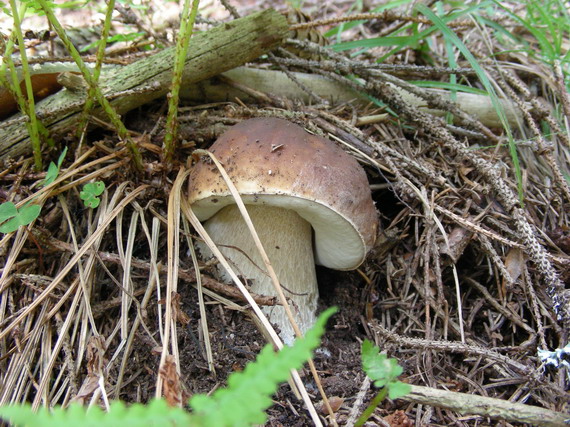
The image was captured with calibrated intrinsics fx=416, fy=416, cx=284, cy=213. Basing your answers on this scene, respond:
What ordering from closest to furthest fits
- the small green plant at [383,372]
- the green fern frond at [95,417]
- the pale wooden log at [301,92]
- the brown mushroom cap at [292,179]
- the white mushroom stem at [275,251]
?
1. the green fern frond at [95,417]
2. the small green plant at [383,372]
3. the brown mushroom cap at [292,179]
4. the white mushroom stem at [275,251]
5. the pale wooden log at [301,92]

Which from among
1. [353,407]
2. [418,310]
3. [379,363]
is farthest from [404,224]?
[379,363]

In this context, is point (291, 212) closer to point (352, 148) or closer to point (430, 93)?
point (352, 148)

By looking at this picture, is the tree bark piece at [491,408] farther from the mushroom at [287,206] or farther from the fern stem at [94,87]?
the fern stem at [94,87]

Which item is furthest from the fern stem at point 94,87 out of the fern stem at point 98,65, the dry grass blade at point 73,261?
the dry grass blade at point 73,261

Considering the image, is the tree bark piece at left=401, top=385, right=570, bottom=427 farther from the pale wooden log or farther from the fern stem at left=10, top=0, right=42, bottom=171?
the fern stem at left=10, top=0, right=42, bottom=171

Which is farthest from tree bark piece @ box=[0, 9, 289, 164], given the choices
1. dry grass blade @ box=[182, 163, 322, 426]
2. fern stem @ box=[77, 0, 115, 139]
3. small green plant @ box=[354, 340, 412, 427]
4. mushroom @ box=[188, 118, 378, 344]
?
small green plant @ box=[354, 340, 412, 427]

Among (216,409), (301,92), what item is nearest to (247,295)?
(216,409)
